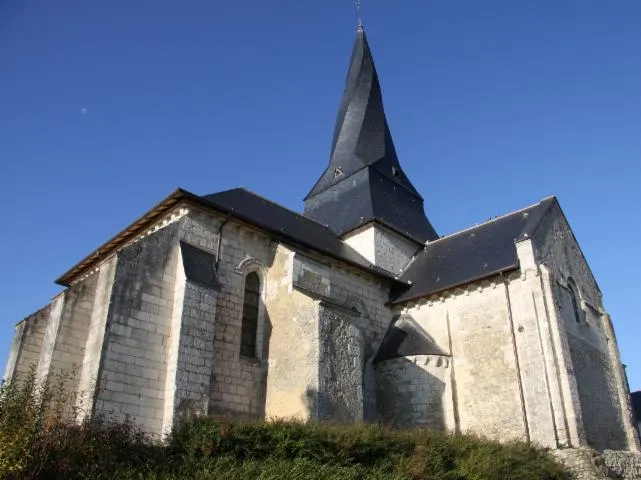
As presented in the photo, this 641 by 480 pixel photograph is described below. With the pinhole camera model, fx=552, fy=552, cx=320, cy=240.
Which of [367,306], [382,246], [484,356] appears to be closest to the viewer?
[484,356]

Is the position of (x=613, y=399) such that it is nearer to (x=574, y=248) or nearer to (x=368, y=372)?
(x=574, y=248)

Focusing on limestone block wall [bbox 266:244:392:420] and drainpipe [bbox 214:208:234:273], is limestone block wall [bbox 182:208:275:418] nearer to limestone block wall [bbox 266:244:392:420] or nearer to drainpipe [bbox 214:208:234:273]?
drainpipe [bbox 214:208:234:273]

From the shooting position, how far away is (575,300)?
14.9m

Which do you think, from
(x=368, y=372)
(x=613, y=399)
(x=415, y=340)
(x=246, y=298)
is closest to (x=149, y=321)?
(x=246, y=298)

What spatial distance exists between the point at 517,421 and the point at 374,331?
4.10m

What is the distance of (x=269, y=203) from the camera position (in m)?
16.2

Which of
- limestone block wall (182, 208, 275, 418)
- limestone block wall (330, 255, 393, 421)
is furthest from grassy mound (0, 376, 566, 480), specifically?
limestone block wall (330, 255, 393, 421)

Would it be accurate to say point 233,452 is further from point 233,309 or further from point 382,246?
point 382,246

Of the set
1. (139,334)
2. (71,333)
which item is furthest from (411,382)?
(71,333)

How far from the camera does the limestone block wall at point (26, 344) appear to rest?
12281mm

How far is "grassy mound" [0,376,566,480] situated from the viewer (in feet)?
21.0

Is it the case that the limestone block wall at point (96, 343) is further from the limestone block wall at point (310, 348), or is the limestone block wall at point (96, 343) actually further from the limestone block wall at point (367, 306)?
the limestone block wall at point (367, 306)

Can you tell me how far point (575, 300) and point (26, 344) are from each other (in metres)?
13.8

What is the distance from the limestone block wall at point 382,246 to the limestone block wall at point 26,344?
9140 millimetres
